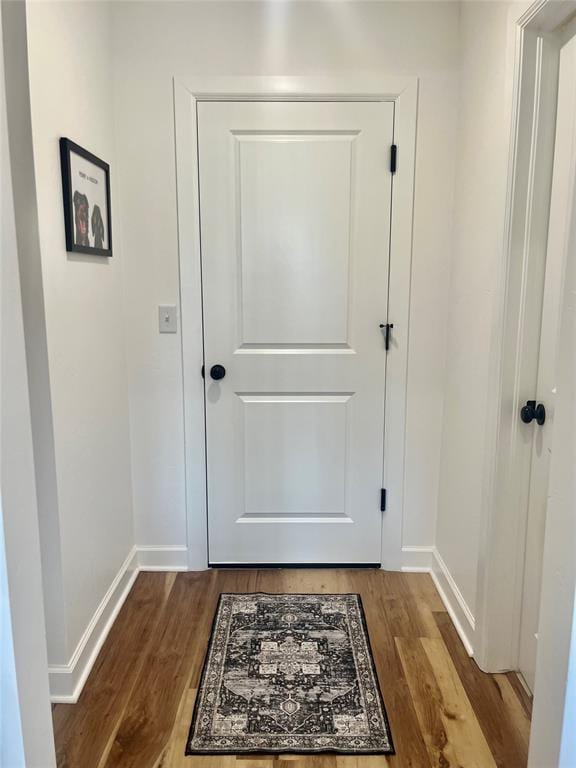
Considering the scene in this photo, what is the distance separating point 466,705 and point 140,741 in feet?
3.24

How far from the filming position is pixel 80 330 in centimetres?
183

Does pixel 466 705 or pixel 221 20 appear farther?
pixel 221 20

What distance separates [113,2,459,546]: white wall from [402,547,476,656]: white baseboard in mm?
414

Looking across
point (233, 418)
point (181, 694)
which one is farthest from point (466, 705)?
point (233, 418)

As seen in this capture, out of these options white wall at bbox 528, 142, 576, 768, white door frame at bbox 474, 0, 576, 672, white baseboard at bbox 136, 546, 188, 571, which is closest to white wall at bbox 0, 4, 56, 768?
white wall at bbox 528, 142, 576, 768

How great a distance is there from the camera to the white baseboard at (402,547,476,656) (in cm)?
199

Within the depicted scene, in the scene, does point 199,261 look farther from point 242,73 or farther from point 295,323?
point 242,73

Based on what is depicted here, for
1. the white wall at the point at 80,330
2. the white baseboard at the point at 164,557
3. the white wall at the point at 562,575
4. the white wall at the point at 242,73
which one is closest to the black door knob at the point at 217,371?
the white wall at the point at 242,73

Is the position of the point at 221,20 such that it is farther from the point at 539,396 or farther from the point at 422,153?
the point at 539,396

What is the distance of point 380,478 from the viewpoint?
8.09 feet

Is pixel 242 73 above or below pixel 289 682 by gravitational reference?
above

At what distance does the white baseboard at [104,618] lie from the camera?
5.66 feet

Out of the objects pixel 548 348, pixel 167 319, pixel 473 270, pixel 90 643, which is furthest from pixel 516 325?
pixel 90 643

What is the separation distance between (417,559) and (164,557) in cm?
116
